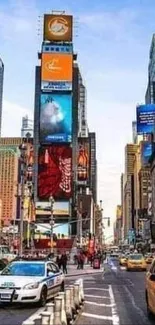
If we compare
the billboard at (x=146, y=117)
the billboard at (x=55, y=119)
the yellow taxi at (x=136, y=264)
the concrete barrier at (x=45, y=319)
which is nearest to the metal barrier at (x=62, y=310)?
the concrete barrier at (x=45, y=319)

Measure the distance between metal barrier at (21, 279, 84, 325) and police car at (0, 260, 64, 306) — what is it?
4.01 ft

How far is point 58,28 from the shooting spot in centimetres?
14025

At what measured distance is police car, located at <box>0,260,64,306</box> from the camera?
1545cm

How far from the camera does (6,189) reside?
182 meters

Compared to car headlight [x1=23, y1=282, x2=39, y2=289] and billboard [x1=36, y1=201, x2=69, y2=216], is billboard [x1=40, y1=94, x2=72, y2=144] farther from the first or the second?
car headlight [x1=23, y1=282, x2=39, y2=289]

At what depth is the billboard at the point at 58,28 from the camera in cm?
13475

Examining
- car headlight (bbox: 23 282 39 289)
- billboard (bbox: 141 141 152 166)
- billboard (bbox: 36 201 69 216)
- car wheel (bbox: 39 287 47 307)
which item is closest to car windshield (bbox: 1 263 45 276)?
car wheel (bbox: 39 287 47 307)

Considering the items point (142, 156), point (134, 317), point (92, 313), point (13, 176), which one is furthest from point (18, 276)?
point (142, 156)

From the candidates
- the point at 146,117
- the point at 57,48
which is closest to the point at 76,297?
the point at 146,117

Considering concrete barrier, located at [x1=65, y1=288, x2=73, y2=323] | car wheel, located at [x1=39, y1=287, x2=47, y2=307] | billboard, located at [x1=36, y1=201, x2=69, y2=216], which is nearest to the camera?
concrete barrier, located at [x1=65, y1=288, x2=73, y2=323]

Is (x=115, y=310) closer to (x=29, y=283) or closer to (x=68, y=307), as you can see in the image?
(x=29, y=283)

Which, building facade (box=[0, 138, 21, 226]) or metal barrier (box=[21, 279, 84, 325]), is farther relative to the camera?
building facade (box=[0, 138, 21, 226])

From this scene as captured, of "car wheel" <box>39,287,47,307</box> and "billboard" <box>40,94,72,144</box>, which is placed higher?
"billboard" <box>40,94,72,144</box>

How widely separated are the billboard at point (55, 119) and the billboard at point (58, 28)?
1600 centimetres
